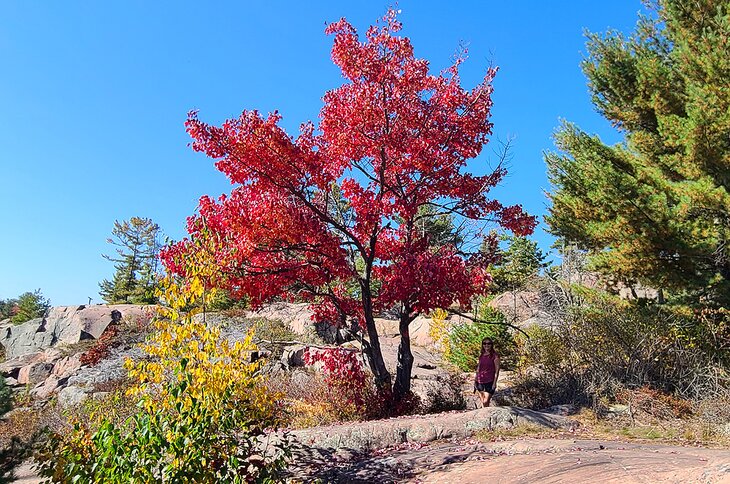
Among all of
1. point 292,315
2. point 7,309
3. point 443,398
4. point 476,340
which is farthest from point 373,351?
point 7,309

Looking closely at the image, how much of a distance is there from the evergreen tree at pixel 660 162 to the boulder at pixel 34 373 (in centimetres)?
1924

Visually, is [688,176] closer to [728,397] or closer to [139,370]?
[728,397]

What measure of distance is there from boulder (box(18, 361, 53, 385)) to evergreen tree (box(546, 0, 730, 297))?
1924cm

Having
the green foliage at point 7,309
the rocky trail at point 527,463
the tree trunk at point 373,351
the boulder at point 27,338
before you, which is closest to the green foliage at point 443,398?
the tree trunk at point 373,351

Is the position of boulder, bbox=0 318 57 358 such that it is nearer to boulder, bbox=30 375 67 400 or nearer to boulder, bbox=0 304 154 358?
boulder, bbox=0 304 154 358

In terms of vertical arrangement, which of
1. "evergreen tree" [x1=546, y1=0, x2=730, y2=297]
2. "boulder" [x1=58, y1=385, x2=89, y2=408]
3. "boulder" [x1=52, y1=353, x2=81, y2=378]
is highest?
"evergreen tree" [x1=546, y1=0, x2=730, y2=297]

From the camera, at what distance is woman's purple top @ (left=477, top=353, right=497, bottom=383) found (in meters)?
9.02

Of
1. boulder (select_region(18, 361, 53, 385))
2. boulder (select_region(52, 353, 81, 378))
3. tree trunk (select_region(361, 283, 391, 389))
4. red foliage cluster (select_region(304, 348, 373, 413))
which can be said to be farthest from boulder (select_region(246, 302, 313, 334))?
red foliage cluster (select_region(304, 348, 373, 413))

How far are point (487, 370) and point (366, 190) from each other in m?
3.84

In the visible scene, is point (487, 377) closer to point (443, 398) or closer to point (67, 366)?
point (443, 398)

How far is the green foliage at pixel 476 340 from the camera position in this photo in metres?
13.1

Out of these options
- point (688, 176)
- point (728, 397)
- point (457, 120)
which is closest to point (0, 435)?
point (457, 120)

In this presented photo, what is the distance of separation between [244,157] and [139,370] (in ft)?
13.3

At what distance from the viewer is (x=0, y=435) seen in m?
12.4
